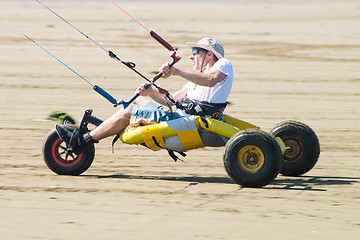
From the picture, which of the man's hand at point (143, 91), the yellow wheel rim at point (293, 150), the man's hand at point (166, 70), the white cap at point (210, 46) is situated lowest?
the yellow wheel rim at point (293, 150)

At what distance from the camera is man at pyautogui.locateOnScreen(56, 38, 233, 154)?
26.9 feet

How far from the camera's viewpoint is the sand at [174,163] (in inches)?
253

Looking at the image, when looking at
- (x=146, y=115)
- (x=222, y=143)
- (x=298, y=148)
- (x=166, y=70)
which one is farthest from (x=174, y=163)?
(x=166, y=70)

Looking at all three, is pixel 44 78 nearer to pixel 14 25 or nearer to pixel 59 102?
pixel 59 102

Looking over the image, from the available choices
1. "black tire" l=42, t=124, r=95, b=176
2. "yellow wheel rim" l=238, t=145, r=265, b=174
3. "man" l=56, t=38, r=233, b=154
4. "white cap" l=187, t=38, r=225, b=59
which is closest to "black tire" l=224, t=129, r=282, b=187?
"yellow wheel rim" l=238, t=145, r=265, b=174

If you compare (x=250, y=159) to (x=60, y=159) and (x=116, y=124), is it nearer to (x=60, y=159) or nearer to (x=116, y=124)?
(x=116, y=124)

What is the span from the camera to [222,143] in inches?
321

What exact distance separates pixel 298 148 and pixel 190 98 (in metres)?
1.35

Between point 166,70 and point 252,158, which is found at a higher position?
point 166,70

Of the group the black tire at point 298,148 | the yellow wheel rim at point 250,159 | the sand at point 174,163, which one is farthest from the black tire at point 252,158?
the black tire at point 298,148

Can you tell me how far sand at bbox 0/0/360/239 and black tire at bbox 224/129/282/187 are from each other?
0.15 m

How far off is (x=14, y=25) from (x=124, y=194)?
25699 millimetres

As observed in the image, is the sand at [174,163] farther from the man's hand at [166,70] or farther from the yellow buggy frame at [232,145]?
the man's hand at [166,70]

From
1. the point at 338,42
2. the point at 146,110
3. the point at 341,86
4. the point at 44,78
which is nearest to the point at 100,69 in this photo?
the point at 44,78
